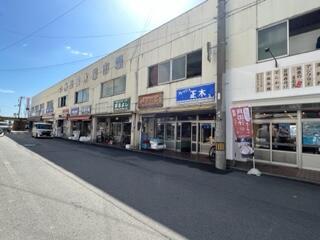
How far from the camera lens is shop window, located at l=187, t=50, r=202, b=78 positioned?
1504 cm

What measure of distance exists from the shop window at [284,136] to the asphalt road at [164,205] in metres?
2.77

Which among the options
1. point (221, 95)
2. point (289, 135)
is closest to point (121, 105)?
point (221, 95)

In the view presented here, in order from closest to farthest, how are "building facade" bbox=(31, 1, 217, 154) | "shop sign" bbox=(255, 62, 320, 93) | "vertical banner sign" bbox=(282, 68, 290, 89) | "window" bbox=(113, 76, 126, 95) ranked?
1. "shop sign" bbox=(255, 62, 320, 93)
2. "vertical banner sign" bbox=(282, 68, 290, 89)
3. "building facade" bbox=(31, 1, 217, 154)
4. "window" bbox=(113, 76, 126, 95)

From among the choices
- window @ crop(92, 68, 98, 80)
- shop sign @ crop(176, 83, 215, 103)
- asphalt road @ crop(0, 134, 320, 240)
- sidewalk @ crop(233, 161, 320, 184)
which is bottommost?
asphalt road @ crop(0, 134, 320, 240)

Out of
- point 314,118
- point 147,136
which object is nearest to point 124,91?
point 147,136

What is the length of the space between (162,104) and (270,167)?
328 inches

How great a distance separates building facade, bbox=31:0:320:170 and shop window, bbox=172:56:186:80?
0.21 feet

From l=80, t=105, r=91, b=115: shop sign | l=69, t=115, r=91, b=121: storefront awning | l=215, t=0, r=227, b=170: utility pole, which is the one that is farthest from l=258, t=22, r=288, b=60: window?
l=80, t=105, r=91, b=115: shop sign

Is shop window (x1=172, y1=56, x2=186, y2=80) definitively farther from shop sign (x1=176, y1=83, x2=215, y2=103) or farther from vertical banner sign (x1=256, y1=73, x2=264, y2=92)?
vertical banner sign (x1=256, y1=73, x2=264, y2=92)

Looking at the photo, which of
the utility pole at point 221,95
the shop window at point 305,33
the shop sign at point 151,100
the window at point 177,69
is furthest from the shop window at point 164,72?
the shop window at point 305,33

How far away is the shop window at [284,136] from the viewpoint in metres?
11.1

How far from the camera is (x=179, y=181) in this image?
328 inches

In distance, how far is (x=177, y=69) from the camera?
16.6 metres

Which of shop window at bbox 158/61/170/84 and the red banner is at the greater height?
shop window at bbox 158/61/170/84
